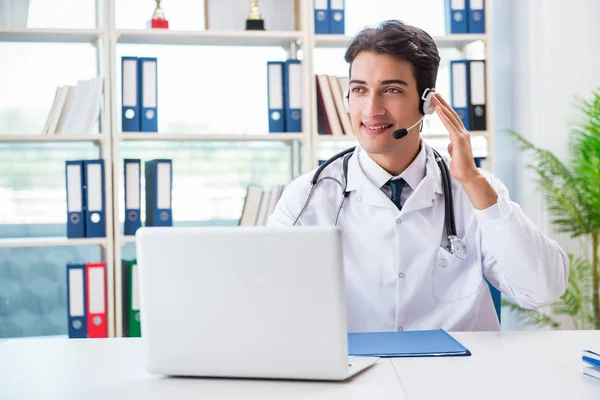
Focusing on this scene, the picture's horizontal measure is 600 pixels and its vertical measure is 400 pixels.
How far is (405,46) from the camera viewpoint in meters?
1.88

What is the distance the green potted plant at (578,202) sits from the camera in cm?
313

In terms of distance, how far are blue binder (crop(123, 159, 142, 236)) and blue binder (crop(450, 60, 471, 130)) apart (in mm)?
1349

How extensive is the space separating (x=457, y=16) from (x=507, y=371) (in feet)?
7.48

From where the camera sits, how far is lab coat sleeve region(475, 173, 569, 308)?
1.63 meters

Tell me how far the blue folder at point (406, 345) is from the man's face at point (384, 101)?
0.54m

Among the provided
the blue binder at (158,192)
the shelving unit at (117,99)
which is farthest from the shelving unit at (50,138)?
the blue binder at (158,192)

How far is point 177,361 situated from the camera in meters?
1.24

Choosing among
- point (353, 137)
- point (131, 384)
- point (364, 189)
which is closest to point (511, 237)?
point (364, 189)

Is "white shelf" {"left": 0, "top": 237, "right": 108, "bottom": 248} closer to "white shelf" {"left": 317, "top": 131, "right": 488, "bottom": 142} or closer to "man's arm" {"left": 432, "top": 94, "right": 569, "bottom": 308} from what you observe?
"white shelf" {"left": 317, "top": 131, "right": 488, "bottom": 142}

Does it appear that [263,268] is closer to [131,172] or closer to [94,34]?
[131,172]

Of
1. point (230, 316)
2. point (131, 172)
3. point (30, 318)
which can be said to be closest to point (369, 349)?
point (230, 316)

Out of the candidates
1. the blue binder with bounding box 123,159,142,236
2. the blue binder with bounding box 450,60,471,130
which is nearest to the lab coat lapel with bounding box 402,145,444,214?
the blue binder with bounding box 450,60,471,130

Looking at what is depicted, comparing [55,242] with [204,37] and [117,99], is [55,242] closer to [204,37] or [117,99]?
[117,99]

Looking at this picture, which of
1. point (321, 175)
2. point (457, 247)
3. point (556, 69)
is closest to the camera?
point (457, 247)
